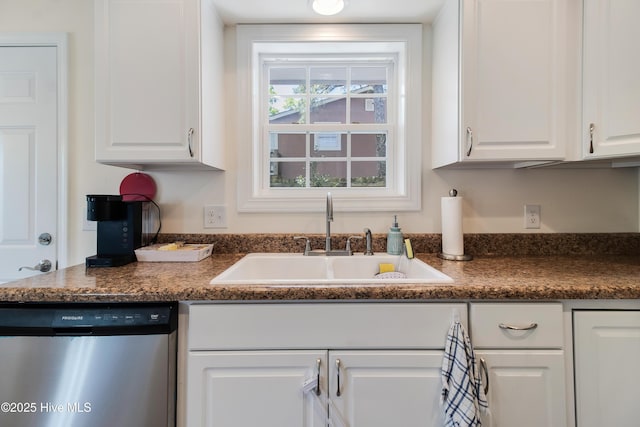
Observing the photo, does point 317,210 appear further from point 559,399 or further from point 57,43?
point 57,43

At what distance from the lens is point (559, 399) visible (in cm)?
95

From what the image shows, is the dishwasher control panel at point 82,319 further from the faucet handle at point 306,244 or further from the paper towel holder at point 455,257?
the paper towel holder at point 455,257

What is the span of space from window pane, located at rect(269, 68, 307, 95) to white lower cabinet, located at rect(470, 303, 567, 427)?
5.02 ft

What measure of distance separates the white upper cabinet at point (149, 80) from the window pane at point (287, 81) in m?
0.53

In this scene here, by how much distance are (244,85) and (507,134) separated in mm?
1330

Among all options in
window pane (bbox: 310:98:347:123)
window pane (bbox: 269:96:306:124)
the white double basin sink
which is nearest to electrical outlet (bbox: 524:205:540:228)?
the white double basin sink

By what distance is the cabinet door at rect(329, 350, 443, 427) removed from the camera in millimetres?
947

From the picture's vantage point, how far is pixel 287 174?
5.77 feet

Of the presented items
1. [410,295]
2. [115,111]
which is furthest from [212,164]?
[410,295]

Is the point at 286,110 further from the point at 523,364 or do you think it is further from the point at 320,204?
the point at 523,364

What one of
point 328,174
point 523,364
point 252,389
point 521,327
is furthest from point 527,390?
point 328,174

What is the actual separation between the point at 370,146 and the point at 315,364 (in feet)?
4.15

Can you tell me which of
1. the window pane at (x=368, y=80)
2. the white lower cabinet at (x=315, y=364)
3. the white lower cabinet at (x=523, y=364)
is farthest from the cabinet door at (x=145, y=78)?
the white lower cabinet at (x=523, y=364)

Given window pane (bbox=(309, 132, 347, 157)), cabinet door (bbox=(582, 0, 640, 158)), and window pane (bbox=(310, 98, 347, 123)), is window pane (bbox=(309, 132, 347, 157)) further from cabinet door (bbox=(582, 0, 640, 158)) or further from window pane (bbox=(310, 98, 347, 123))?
cabinet door (bbox=(582, 0, 640, 158))
